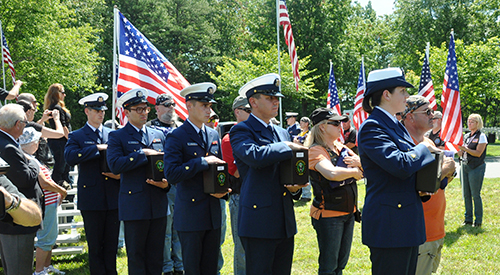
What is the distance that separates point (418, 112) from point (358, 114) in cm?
826

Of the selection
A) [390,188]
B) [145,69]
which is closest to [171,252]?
[145,69]

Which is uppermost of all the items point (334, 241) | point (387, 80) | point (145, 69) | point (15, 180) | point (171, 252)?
point (145, 69)

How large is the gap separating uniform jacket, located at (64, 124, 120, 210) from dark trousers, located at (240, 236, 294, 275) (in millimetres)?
2491

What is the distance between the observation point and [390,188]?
3359 millimetres

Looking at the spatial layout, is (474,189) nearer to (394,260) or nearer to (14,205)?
(394,260)

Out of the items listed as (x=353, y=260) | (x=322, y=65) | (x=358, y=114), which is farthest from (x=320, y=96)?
(x=353, y=260)

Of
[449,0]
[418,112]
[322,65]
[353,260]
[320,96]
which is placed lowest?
[353,260]

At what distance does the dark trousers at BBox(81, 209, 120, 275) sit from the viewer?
5480 millimetres

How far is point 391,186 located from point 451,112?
18.7 ft

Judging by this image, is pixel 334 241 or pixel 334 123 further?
pixel 334 123

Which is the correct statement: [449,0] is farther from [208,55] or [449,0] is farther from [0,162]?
[0,162]

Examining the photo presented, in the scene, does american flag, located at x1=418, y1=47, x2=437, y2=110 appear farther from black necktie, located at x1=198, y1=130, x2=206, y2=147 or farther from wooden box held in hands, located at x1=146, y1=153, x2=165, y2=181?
wooden box held in hands, located at x1=146, y1=153, x2=165, y2=181

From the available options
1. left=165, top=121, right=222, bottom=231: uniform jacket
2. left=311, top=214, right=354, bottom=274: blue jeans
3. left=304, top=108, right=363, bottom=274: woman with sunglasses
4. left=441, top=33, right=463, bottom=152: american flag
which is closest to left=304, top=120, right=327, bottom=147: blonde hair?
left=304, top=108, right=363, bottom=274: woman with sunglasses

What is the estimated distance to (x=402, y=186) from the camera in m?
3.35
